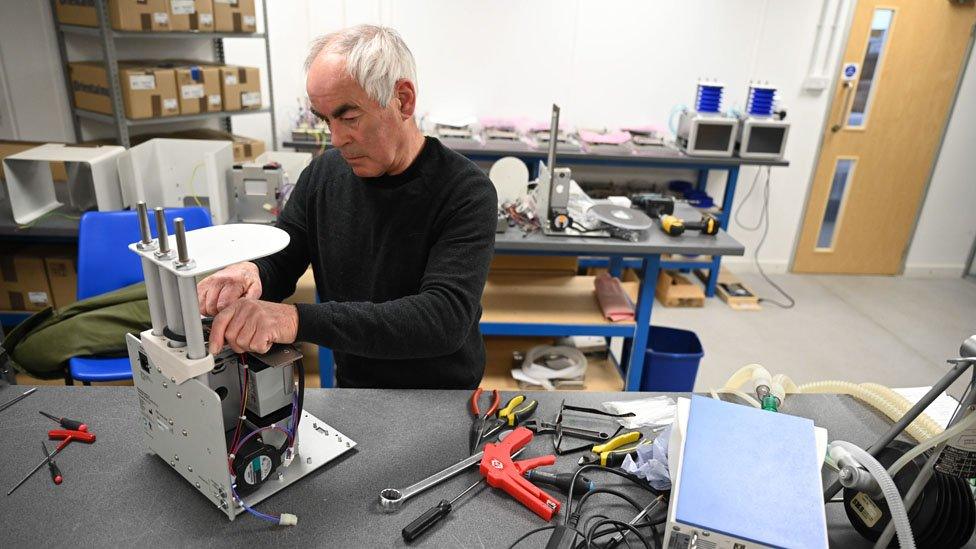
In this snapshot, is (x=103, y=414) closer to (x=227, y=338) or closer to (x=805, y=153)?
(x=227, y=338)

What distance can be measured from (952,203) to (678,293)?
2.24m

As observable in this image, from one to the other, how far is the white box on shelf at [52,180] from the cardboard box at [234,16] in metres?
0.88

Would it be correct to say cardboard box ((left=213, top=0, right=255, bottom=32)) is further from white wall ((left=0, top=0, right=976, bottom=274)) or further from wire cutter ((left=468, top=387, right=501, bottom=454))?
wire cutter ((left=468, top=387, right=501, bottom=454))

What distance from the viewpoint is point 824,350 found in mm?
3281

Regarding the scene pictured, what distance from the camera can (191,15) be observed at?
9.30ft

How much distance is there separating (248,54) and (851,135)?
13.0 feet

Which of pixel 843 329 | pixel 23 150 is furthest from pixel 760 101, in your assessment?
pixel 23 150

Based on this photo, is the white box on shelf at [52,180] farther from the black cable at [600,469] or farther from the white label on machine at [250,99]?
the black cable at [600,469]

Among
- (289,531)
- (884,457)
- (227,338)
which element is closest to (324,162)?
(227,338)

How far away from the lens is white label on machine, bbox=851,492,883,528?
893mm

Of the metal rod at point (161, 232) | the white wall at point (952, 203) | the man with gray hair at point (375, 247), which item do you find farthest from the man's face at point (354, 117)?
the white wall at point (952, 203)

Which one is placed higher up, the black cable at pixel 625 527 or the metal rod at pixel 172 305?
the metal rod at pixel 172 305

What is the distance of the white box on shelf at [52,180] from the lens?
2330 mm

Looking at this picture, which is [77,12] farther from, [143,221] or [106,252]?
[143,221]
